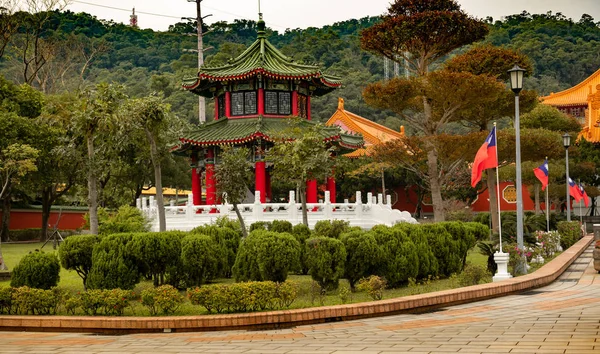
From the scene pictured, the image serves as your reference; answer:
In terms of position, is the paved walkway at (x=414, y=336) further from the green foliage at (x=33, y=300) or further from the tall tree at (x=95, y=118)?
the tall tree at (x=95, y=118)

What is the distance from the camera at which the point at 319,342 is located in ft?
31.6

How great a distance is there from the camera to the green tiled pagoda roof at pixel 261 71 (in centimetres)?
3228

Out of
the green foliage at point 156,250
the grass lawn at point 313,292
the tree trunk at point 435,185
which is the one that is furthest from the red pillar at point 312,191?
the green foliage at point 156,250

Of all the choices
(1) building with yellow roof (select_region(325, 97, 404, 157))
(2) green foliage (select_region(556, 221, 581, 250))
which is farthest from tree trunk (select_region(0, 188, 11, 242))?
(2) green foliage (select_region(556, 221, 581, 250))

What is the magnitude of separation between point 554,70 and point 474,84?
70244 millimetres

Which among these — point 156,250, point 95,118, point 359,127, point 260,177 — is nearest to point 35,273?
point 156,250

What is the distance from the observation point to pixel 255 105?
3347 cm

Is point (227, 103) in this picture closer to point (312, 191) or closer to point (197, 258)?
point (312, 191)

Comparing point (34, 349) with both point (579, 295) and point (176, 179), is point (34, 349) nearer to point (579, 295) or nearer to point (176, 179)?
point (579, 295)

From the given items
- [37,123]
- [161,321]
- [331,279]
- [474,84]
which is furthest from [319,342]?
[37,123]

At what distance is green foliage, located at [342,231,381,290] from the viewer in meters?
15.3

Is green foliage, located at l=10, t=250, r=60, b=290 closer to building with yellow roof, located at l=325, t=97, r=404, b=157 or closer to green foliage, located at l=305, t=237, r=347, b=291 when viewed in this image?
green foliage, located at l=305, t=237, r=347, b=291

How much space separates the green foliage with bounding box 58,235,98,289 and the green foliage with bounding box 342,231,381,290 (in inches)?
196

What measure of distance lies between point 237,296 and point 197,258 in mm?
3066
